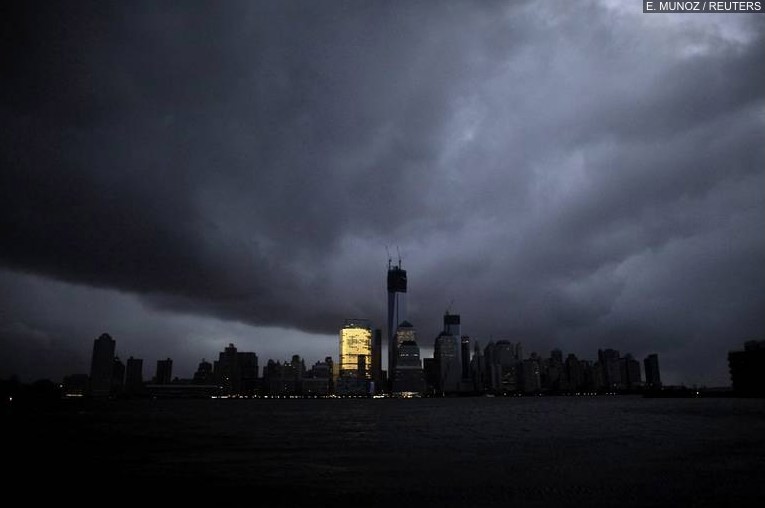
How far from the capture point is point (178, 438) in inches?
3733

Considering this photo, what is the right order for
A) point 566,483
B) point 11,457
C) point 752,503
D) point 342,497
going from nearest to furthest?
point 752,503 < point 342,497 < point 566,483 < point 11,457

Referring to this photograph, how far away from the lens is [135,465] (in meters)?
59.3

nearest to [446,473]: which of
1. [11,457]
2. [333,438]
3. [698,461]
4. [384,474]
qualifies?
[384,474]

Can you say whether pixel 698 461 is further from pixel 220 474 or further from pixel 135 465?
pixel 135 465

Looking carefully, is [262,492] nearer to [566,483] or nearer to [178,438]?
[566,483]

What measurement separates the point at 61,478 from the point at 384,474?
31.8 metres

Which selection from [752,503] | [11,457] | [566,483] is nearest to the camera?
[752,503]

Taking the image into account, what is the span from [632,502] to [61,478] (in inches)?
2035

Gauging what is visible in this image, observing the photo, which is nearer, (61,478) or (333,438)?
(61,478)

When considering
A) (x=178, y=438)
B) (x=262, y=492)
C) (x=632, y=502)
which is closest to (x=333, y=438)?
(x=178, y=438)

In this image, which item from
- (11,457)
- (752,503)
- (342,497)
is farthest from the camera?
(11,457)

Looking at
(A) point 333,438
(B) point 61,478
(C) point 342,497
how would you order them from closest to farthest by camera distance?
(C) point 342,497 → (B) point 61,478 → (A) point 333,438

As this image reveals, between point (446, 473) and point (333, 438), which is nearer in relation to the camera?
point (446, 473)

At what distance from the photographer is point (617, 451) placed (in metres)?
69.4
